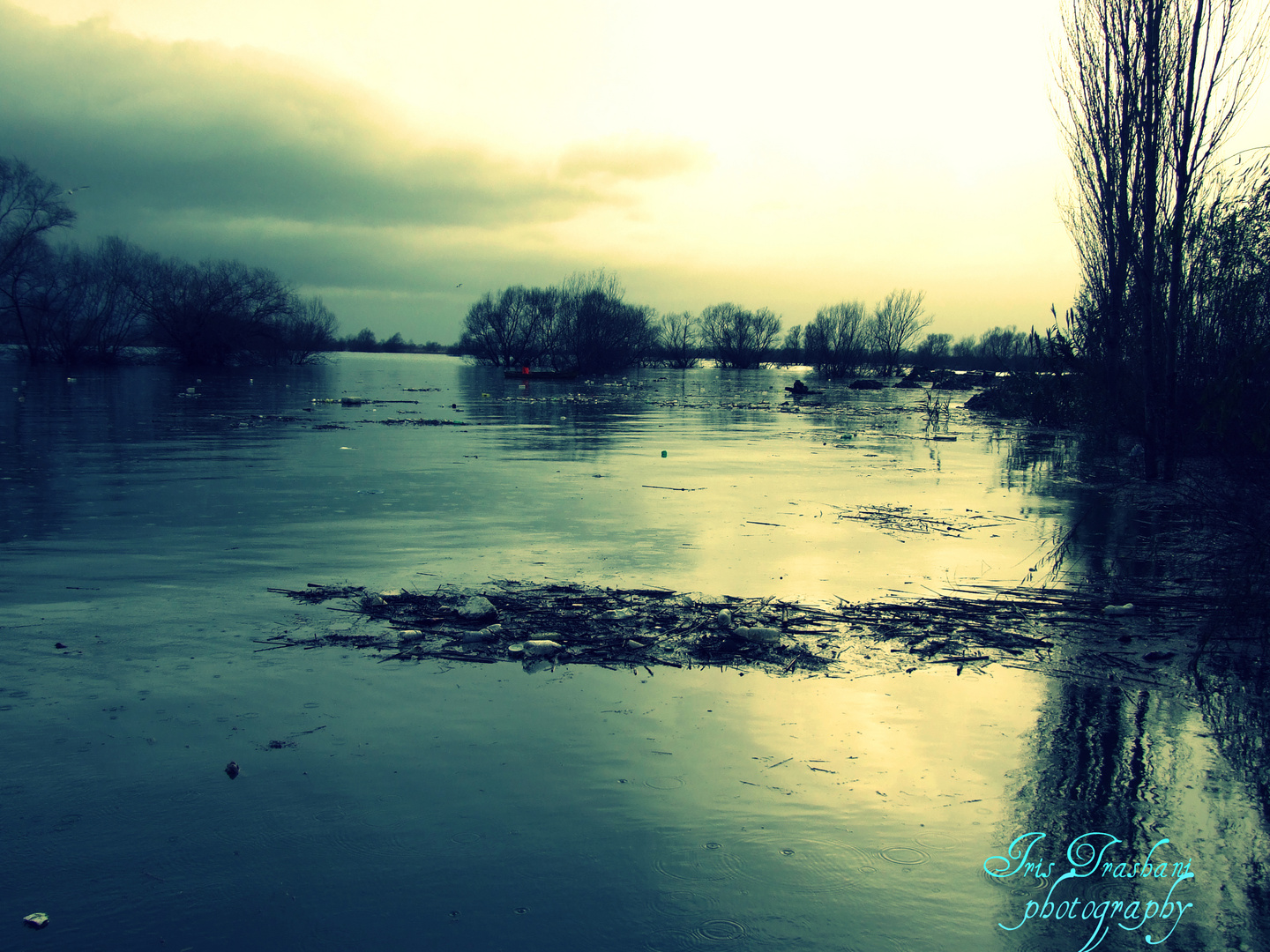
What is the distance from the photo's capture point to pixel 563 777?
11.9ft

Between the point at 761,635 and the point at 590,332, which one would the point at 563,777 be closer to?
the point at 761,635

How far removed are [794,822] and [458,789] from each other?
4.67 ft

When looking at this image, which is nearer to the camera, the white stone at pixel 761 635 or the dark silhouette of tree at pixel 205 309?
the white stone at pixel 761 635

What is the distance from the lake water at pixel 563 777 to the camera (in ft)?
8.98

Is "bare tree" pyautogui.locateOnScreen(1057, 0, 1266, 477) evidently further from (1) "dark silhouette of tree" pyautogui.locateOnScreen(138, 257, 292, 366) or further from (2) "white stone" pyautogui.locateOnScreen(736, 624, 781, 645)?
(1) "dark silhouette of tree" pyautogui.locateOnScreen(138, 257, 292, 366)

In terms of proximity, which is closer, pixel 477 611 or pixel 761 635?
pixel 761 635

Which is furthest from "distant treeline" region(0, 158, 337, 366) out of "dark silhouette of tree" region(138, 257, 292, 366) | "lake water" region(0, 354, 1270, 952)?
"lake water" region(0, 354, 1270, 952)

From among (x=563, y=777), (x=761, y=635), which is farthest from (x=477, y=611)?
(x=563, y=777)

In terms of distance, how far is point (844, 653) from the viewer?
17.1ft

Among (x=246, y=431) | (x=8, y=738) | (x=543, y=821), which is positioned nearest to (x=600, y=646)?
(x=543, y=821)

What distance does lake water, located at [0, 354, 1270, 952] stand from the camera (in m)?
2.74

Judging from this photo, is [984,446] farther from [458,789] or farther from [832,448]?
[458,789]

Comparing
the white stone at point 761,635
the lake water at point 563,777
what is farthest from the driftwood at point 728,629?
the lake water at point 563,777

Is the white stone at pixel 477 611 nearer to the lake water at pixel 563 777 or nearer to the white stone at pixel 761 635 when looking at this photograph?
the lake water at pixel 563 777
